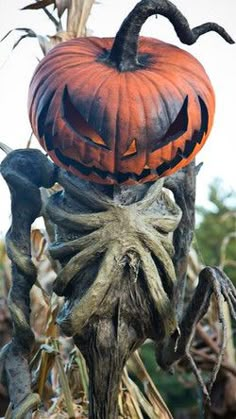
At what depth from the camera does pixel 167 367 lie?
1.02 metres

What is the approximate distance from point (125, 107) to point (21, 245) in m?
0.23

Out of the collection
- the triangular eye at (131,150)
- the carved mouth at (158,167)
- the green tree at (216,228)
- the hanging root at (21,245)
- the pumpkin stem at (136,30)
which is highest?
the pumpkin stem at (136,30)

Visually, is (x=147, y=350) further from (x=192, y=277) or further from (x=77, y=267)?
(x=77, y=267)

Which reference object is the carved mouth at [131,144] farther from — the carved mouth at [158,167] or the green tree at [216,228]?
the green tree at [216,228]

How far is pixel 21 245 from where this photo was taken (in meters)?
0.93

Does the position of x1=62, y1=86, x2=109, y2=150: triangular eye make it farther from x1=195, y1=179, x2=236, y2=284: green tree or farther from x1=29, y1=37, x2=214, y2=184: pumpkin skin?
x1=195, y1=179, x2=236, y2=284: green tree

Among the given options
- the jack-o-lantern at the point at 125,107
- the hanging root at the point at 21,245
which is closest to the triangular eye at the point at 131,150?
the jack-o-lantern at the point at 125,107

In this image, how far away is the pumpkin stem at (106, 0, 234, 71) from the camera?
84 centimetres

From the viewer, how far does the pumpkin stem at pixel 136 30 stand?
84 cm

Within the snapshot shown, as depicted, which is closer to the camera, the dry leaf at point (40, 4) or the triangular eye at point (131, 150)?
the triangular eye at point (131, 150)

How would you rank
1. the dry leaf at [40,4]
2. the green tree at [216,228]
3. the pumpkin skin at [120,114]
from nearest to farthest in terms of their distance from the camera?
1. the pumpkin skin at [120,114]
2. the dry leaf at [40,4]
3. the green tree at [216,228]

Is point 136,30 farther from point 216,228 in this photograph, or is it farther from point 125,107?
point 216,228

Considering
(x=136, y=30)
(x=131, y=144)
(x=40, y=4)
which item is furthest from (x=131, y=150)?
(x=40, y=4)

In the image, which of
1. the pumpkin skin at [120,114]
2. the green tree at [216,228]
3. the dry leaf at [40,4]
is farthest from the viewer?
the green tree at [216,228]
